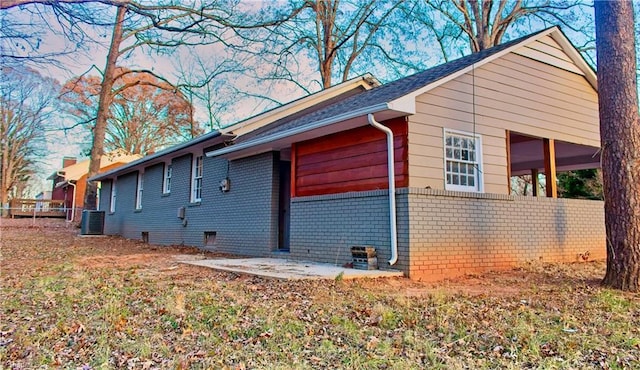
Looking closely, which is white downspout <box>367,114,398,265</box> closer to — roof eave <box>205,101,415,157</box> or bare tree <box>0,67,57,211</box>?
roof eave <box>205,101,415,157</box>

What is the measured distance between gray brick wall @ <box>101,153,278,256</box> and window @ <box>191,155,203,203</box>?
0.18 meters

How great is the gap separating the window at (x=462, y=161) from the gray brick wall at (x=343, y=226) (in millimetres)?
1321

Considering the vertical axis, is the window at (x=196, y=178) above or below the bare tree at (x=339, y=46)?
below

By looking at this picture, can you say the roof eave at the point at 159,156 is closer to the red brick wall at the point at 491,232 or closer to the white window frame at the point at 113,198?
the white window frame at the point at 113,198

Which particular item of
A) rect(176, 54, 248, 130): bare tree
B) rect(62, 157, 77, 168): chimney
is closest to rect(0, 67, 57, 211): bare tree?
rect(62, 157, 77, 168): chimney

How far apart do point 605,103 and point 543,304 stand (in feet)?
11.0

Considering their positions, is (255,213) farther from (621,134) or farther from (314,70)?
(314,70)

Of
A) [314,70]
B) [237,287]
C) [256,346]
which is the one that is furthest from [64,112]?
[256,346]

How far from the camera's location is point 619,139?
600 cm

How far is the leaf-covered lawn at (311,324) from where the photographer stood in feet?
10.1

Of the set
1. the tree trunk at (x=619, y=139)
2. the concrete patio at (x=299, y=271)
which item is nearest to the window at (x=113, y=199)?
the concrete patio at (x=299, y=271)

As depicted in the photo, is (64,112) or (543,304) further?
(64,112)

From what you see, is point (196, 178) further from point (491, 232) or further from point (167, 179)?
point (491, 232)

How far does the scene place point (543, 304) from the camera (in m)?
4.77
